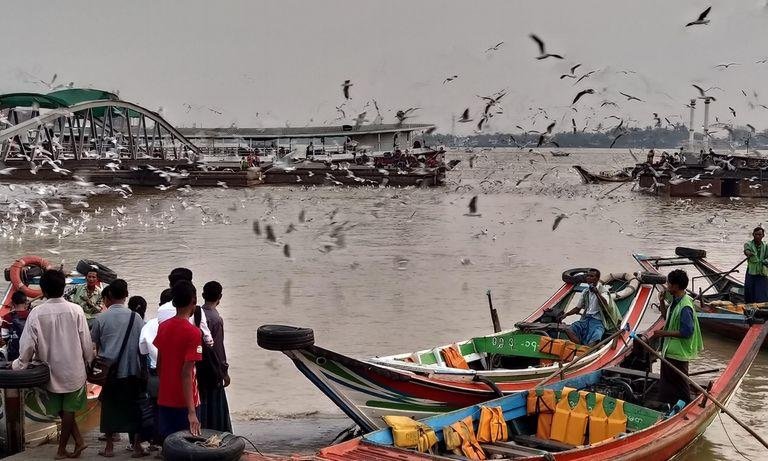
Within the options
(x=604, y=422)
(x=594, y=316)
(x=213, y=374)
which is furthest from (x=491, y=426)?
(x=594, y=316)

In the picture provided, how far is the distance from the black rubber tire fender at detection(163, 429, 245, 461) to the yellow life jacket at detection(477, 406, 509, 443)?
2491 mm

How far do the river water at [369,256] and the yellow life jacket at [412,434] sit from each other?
2.28 meters

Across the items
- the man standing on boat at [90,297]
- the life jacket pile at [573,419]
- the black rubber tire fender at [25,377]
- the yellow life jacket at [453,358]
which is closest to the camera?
the black rubber tire fender at [25,377]

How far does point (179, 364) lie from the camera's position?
17.8 ft

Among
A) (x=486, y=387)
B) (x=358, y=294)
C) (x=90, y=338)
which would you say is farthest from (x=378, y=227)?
(x=90, y=338)

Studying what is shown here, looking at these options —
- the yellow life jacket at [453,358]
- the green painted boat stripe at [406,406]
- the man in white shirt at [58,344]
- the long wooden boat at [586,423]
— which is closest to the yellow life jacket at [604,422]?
the long wooden boat at [586,423]

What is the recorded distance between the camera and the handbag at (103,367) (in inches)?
237

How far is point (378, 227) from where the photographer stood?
31.6 metres

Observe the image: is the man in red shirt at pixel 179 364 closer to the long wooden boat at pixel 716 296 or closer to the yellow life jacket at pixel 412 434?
the yellow life jacket at pixel 412 434

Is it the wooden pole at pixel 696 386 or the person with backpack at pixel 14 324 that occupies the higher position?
the person with backpack at pixel 14 324

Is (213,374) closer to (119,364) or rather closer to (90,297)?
(119,364)

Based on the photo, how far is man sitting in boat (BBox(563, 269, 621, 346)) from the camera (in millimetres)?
9875

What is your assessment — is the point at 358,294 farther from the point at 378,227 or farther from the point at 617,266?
the point at 378,227

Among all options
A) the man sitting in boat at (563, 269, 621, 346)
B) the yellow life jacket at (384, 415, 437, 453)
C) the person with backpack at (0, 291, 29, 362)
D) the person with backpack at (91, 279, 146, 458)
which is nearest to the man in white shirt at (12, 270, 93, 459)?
the person with backpack at (91, 279, 146, 458)
